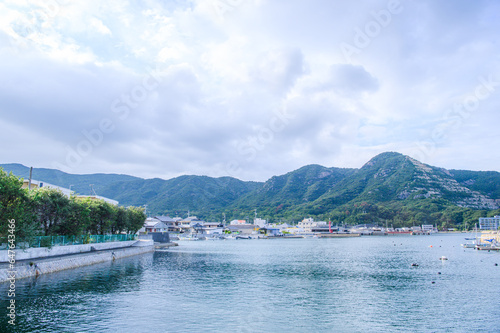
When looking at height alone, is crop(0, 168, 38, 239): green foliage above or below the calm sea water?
above

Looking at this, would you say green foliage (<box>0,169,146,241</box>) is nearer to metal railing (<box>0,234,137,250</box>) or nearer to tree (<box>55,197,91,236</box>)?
tree (<box>55,197,91,236</box>)

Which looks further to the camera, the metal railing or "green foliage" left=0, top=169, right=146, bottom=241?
the metal railing

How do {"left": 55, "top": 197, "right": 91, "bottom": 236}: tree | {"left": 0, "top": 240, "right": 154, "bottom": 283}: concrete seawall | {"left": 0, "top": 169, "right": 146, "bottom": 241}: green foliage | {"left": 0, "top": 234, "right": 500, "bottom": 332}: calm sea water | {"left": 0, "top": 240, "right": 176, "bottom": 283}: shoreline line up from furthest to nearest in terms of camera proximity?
{"left": 55, "top": 197, "right": 91, "bottom": 236}: tree, {"left": 0, "top": 169, "right": 146, "bottom": 241}: green foliage, {"left": 0, "top": 240, "right": 154, "bottom": 283}: concrete seawall, {"left": 0, "top": 240, "right": 176, "bottom": 283}: shoreline, {"left": 0, "top": 234, "right": 500, "bottom": 332}: calm sea water

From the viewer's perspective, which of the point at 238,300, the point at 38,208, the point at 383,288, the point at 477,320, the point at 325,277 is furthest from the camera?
the point at 38,208

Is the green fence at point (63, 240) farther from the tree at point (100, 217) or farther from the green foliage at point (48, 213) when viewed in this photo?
the tree at point (100, 217)

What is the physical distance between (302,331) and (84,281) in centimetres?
2345

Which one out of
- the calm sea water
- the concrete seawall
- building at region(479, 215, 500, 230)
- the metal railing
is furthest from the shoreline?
building at region(479, 215, 500, 230)

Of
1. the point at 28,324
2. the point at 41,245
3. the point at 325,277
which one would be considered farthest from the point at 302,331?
the point at 41,245

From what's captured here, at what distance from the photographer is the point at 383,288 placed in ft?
107

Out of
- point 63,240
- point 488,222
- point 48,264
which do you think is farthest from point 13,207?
point 488,222

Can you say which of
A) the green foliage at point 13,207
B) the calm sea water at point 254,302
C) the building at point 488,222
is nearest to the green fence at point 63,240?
the green foliage at point 13,207

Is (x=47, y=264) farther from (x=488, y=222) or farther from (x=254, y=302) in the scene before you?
(x=488, y=222)

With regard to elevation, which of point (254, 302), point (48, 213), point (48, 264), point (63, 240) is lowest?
point (254, 302)

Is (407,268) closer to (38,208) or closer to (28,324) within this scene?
(28,324)
